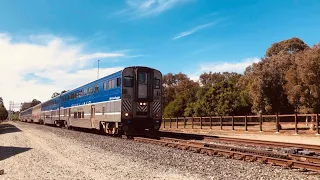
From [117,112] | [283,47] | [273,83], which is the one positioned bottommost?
[117,112]

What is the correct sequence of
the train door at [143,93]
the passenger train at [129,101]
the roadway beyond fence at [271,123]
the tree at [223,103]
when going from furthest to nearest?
the tree at [223,103] < the roadway beyond fence at [271,123] < the train door at [143,93] < the passenger train at [129,101]

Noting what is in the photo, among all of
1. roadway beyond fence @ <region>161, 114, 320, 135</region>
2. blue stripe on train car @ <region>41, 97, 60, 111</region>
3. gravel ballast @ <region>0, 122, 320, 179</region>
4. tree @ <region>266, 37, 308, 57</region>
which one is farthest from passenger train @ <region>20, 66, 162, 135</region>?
tree @ <region>266, 37, 308, 57</region>

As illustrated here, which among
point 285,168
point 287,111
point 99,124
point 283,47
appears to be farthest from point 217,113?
point 285,168

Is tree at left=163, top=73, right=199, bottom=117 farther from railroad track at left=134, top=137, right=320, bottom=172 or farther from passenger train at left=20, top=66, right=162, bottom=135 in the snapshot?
railroad track at left=134, top=137, right=320, bottom=172

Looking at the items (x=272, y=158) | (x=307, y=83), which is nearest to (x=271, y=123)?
(x=307, y=83)

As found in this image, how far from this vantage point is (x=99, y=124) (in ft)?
72.9

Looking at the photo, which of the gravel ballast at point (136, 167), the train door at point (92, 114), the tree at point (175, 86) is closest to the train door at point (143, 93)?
the train door at point (92, 114)

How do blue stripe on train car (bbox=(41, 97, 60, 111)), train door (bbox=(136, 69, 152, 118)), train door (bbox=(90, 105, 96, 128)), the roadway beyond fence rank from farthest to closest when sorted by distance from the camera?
blue stripe on train car (bbox=(41, 97, 60, 111)), train door (bbox=(90, 105, 96, 128)), the roadway beyond fence, train door (bbox=(136, 69, 152, 118))

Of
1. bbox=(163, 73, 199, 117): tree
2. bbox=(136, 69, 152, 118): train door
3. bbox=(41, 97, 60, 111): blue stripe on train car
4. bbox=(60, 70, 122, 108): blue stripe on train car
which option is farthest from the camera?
bbox=(163, 73, 199, 117): tree

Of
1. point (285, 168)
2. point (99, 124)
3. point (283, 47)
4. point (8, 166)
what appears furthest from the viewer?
point (283, 47)

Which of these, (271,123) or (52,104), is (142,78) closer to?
(271,123)

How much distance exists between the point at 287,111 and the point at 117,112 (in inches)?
911

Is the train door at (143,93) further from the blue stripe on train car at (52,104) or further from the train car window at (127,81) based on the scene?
the blue stripe on train car at (52,104)

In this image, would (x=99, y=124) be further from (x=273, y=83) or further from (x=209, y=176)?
(x=273, y=83)
